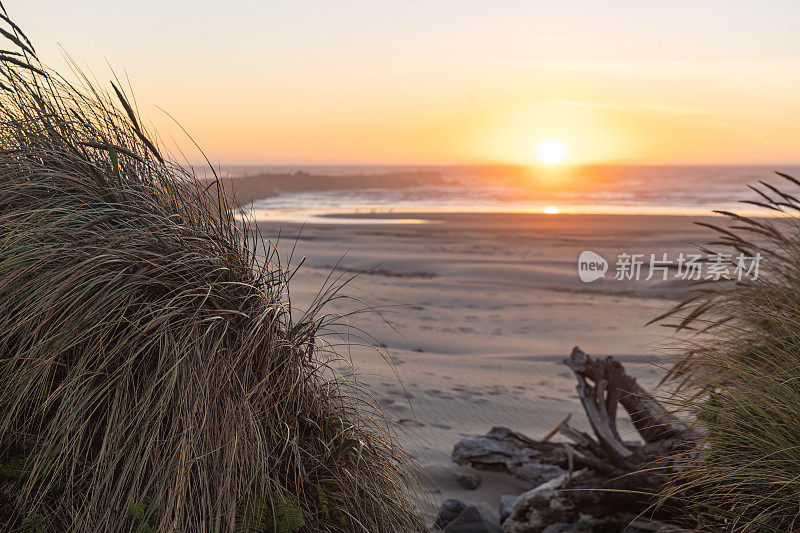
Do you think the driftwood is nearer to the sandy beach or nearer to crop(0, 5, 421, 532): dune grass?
the sandy beach

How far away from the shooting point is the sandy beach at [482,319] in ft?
19.7

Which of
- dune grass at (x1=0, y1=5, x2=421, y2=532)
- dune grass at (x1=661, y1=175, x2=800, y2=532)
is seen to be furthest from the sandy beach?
dune grass at (x1=661, y1=175, x2=800, y2=532)

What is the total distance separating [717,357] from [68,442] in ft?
9.36

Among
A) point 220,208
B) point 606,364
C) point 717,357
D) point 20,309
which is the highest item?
point 220,208

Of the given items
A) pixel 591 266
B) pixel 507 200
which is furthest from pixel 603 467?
pixel 507 200

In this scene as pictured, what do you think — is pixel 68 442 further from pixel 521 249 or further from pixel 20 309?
pixel 521 249

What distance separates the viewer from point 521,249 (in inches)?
718

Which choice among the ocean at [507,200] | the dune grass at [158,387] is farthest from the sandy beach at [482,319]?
the ocean at [507,200]

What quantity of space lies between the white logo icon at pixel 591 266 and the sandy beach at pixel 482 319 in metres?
0.25

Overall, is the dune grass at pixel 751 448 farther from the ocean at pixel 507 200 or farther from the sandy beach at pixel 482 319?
the ocean at pixel 507 200

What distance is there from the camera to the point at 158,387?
2453 millimetres

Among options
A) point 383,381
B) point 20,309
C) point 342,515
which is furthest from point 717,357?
point 383,381

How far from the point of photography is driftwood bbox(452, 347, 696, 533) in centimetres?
368

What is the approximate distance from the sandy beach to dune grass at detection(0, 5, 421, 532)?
0.40m
